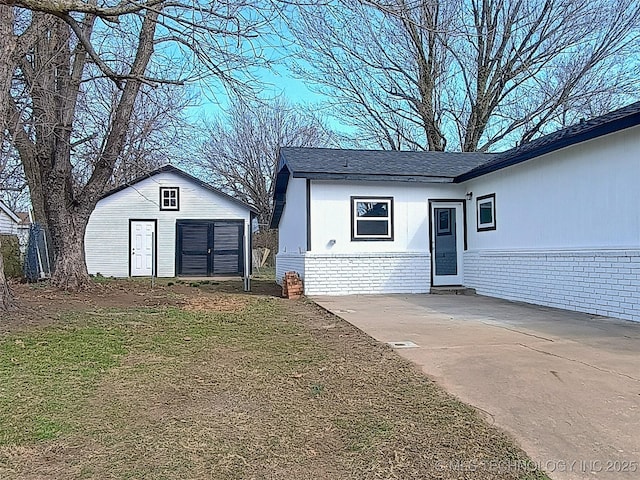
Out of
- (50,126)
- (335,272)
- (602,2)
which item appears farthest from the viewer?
(602,2)

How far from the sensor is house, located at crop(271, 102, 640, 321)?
8.37m

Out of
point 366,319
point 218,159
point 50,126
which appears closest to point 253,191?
point 218,159

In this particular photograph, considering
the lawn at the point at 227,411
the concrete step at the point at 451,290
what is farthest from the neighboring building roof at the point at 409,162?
the lawn at the point at 227,411

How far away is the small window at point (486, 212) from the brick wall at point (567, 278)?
2.09ft

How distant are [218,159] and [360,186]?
20867 mm

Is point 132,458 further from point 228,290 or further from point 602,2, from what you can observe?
point 602,2

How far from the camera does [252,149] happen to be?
31453 millimetres

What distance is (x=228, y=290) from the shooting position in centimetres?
1370

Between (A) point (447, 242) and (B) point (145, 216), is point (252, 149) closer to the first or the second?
(B) point (145, 216)

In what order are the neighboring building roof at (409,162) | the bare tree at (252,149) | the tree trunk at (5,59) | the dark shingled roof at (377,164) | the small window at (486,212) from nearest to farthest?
the tree trunk at (5,59), the neighboring building roof at (409,162), the small window at (486,212), the dark shingled roof at (377,164), the bare tree at (252,149)

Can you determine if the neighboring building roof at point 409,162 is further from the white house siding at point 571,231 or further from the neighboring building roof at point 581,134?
the white house siding at point 571,231

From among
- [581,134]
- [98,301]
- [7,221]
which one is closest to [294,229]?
[98,301]

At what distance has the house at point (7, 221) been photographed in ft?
64.6

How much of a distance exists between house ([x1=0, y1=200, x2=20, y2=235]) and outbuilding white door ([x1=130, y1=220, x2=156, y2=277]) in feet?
14.9
